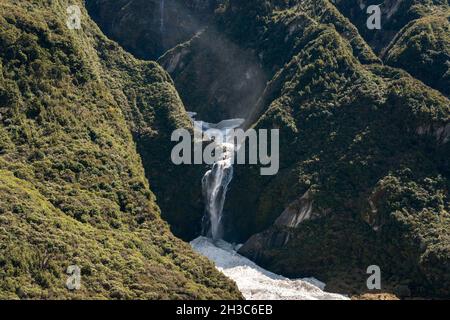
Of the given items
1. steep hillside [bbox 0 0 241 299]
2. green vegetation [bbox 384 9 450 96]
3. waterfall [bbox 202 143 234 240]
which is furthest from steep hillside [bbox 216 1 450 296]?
steep hillside [bbox 0 0 241 299]

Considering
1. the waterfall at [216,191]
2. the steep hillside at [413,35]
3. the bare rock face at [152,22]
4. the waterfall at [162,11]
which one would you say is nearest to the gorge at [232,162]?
the waterfall at [216,191]

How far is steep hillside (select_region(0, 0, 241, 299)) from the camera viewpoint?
74.1 m

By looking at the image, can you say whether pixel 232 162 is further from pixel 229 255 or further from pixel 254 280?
pixel 254 280

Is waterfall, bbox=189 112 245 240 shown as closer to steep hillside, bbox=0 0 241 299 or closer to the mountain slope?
the mountain slope

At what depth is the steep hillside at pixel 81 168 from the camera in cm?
7406

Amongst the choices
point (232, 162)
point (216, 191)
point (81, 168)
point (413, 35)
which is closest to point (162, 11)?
point (413, 35)

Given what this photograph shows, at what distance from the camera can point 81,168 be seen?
297ft

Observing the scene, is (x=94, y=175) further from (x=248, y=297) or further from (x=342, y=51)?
(x=342, y=51)

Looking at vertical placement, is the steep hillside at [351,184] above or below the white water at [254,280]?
above

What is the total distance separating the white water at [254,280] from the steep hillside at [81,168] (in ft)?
15.0

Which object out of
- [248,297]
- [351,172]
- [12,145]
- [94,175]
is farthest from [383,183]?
[12,145]

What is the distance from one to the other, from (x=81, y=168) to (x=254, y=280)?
63.2ft

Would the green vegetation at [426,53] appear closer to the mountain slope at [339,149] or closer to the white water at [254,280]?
the mountain slope at [339,149]

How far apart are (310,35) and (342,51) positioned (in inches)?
260
